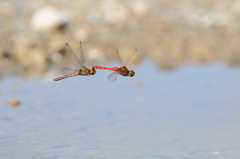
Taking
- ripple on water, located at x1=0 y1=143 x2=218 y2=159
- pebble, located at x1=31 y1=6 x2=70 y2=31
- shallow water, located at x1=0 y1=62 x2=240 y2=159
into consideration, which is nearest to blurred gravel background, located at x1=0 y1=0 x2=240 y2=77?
pebble, located at x1=31 y1=6 x2=70 y2=31

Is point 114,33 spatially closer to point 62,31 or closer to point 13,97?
point 62,31

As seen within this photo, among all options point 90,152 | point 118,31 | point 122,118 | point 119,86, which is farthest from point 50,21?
point 90,152

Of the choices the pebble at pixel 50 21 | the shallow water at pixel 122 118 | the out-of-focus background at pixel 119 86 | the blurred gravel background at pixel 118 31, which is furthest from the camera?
the pebble at pixel 50 21

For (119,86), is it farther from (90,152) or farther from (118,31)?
(118,31)

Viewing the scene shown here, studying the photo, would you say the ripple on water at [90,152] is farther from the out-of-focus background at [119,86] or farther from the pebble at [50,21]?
the pebble at [50,21]

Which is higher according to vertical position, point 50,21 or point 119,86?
point 50,21

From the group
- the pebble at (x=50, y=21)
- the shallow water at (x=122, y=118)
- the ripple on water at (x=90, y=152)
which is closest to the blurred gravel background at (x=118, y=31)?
the pebble at (x=50, y=21)
